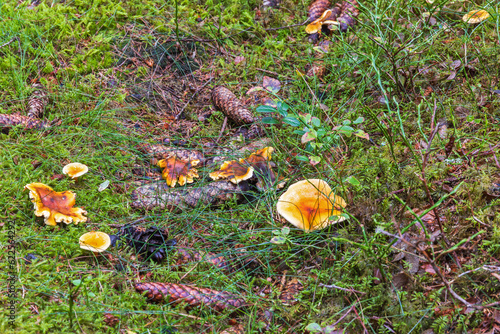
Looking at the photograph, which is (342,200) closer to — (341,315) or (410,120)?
(341,315)

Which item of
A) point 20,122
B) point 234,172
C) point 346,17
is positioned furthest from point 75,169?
point 346,17

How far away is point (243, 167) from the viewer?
10.5 ft

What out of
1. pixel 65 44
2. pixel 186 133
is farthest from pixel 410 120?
pixel 65 44

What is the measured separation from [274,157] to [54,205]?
5.90 ft

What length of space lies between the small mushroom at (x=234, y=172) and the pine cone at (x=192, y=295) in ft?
3.26

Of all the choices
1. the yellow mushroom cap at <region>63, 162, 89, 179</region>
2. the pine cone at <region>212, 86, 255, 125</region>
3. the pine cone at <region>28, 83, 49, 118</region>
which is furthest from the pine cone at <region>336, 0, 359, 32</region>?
the pine cone at <region>28, 83, 49, 118</region>

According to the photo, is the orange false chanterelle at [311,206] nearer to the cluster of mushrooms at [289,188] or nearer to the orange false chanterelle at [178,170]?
the cluster of mushrooms at [289,188]

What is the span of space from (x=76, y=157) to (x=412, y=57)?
11.1 ft

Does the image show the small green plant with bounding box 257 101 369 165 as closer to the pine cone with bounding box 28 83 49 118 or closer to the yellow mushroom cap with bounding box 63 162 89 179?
the yellow mushroom cap with bounding box 63 162 89 179

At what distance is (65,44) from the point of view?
434cm

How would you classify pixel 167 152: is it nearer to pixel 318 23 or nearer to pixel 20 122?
pixel 20 122

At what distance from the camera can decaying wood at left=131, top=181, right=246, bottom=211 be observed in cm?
Answer: 312

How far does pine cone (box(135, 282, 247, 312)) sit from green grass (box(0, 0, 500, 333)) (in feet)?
0.19

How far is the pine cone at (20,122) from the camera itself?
3496 mm
